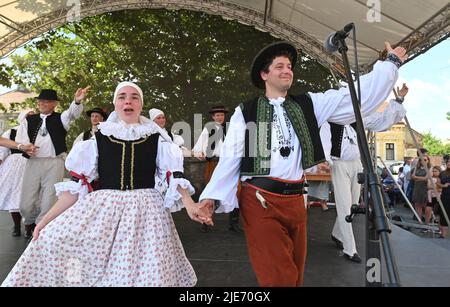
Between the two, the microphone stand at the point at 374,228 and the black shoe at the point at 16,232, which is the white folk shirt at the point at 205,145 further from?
the microphone stand at the point at 374,228

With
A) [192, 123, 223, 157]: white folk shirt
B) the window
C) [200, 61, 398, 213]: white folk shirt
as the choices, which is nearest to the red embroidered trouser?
[200, 61, 398, 213]: white folk shirt

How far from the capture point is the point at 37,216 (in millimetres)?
4844

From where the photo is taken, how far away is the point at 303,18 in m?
7.53

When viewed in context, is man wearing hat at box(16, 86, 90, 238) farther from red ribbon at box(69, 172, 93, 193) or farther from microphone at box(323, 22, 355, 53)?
microphone at box(323, 22, 355, 53)

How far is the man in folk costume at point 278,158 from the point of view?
1.87 meters

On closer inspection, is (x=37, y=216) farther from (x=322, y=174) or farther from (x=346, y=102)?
(x=322, y=174)

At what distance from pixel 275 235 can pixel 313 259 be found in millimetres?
2272

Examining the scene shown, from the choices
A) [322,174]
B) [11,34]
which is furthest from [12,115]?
[322,174]

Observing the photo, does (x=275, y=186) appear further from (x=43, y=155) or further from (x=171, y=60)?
(x=171, y=60)

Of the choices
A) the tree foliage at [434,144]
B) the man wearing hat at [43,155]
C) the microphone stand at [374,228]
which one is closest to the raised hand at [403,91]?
the microphone stand at [374,228]

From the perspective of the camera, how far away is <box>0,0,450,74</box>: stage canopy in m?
5.96

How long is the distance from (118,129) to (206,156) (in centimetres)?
327

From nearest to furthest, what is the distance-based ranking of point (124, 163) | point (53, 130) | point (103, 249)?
point (103, 249)
point (124, 163)
point (53, 130)

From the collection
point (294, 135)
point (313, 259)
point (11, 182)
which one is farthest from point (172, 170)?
point (11, 182)
